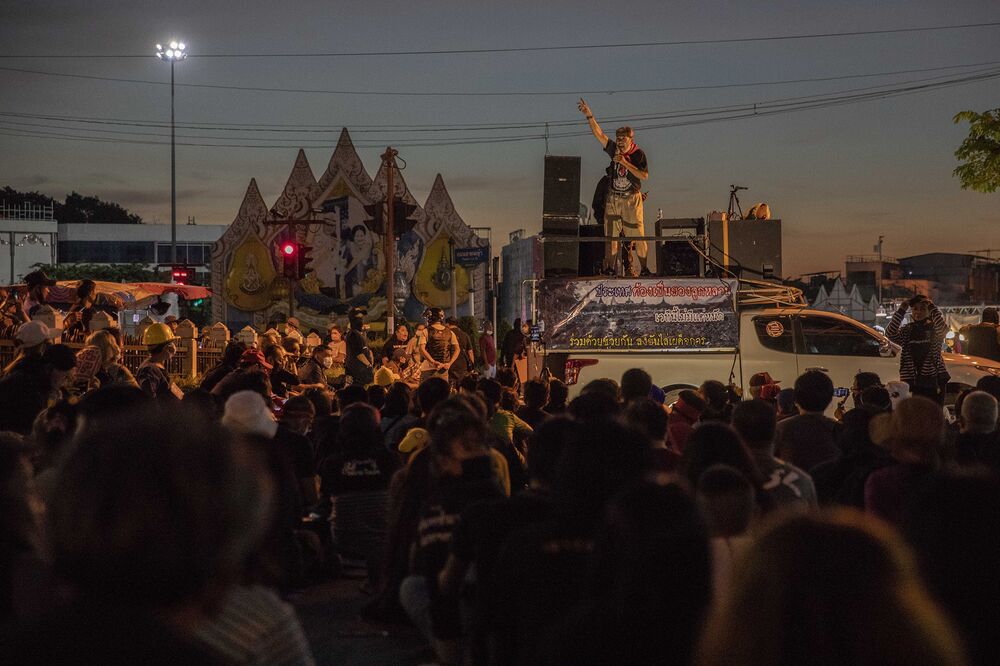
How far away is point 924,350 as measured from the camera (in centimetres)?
1287

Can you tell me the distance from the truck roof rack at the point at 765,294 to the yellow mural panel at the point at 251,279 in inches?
1234

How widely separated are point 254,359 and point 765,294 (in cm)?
765

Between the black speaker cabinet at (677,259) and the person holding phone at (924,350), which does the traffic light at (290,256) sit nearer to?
the black speaker cabinet at (677,259)

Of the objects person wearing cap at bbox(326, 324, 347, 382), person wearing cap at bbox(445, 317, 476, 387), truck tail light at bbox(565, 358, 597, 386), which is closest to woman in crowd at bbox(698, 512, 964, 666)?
truck tail light at bbox(565, 358, 597, 386)

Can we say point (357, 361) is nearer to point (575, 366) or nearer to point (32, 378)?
point (575, 366)

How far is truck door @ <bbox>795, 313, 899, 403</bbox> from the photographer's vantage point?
14.9 metres

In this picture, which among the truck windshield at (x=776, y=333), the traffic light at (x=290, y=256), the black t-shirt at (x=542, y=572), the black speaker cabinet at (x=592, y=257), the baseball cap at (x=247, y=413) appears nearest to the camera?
the black t-shirt at (x=542, y=572)

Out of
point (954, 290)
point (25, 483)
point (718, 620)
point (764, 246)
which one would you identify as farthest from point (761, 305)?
point (954, 290)

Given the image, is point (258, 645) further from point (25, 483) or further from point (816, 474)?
point (816, 474)

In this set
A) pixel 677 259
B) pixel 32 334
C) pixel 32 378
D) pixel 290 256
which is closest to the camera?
pixel 32 378

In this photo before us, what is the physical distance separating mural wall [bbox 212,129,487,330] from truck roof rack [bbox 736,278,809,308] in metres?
28.4

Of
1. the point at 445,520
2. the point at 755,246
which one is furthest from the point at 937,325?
the point at 445,520

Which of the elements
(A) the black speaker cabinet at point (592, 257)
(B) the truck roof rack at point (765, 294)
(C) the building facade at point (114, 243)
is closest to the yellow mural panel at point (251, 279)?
(A) the black speaker cabinet at point (592, 257)

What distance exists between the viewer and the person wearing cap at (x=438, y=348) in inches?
677
